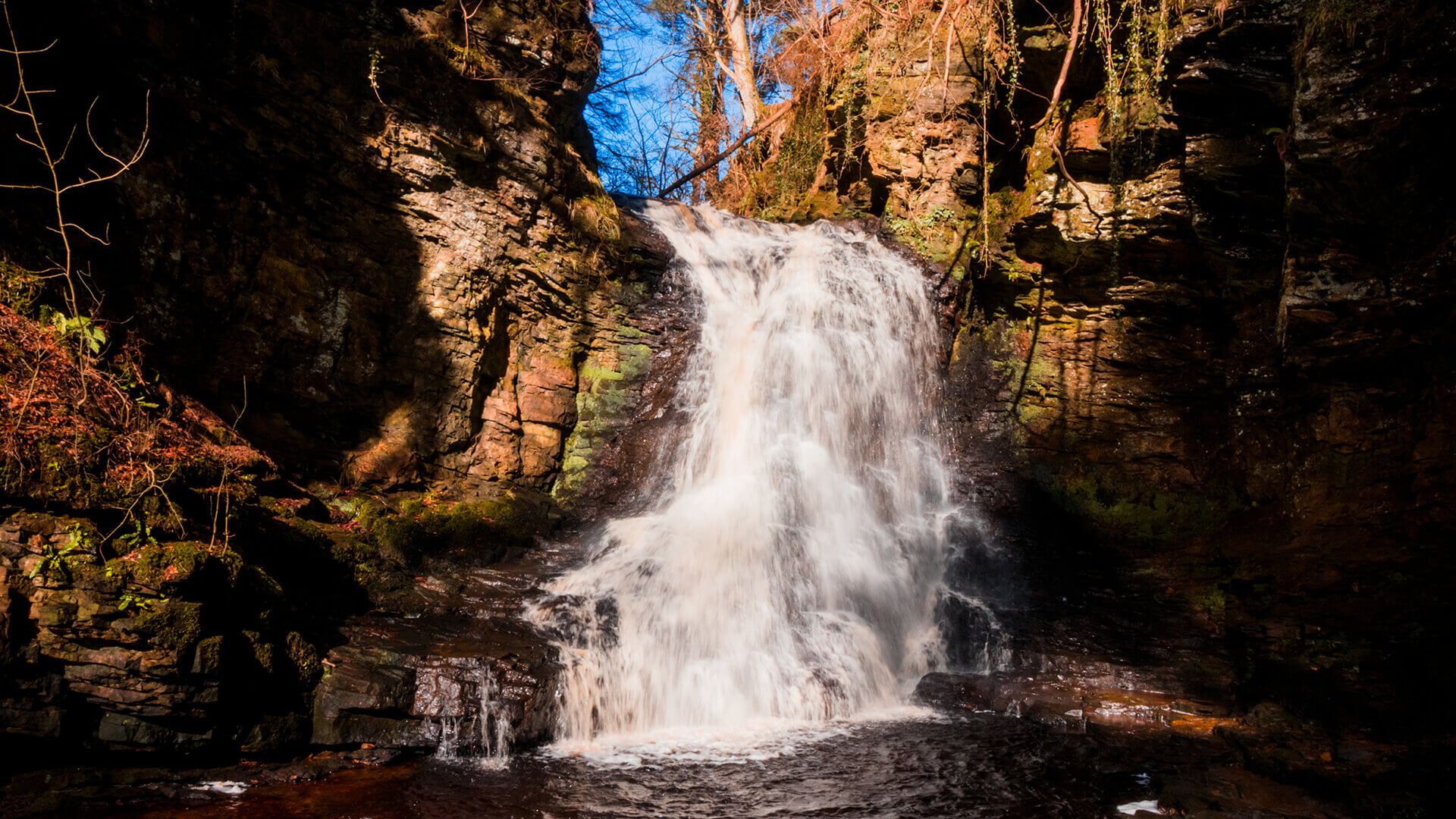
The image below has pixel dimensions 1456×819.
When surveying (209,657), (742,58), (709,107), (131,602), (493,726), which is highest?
(742,58)

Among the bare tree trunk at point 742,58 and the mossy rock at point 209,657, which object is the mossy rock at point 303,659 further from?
the bare tree trunk at point 742,58

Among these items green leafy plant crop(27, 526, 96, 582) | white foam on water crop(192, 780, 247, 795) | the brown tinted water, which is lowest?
the brown tinted water

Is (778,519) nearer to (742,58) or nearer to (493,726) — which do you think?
(493,726)

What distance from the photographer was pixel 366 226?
7.16 m

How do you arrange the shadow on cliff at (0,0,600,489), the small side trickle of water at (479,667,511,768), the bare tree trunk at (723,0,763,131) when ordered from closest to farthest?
1. the small side trickle of water at (479,667,511,768)
2. the shadow on cliff at (0,0,600,489)
3. the bare tree trunk at (723,0,763,131)

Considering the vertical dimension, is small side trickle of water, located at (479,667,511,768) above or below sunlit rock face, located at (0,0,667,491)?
below

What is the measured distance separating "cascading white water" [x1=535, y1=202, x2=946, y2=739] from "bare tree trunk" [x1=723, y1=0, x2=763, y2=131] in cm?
691

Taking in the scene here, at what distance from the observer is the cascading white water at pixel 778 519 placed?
541 cm

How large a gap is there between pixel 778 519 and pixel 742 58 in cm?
1343

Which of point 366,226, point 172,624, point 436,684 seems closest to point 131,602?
point 172,624

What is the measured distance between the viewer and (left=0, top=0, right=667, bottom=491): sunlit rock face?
5938 mm

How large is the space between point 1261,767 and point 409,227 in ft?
27.1

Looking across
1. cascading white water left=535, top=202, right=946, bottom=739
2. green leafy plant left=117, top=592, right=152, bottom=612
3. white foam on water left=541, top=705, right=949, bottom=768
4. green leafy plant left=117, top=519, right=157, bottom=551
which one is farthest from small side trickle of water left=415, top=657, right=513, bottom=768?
green leafy plant left=117, top=519, right=157, bottom=551

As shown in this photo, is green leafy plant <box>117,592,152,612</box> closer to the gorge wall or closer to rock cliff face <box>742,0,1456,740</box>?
the gorge wall
